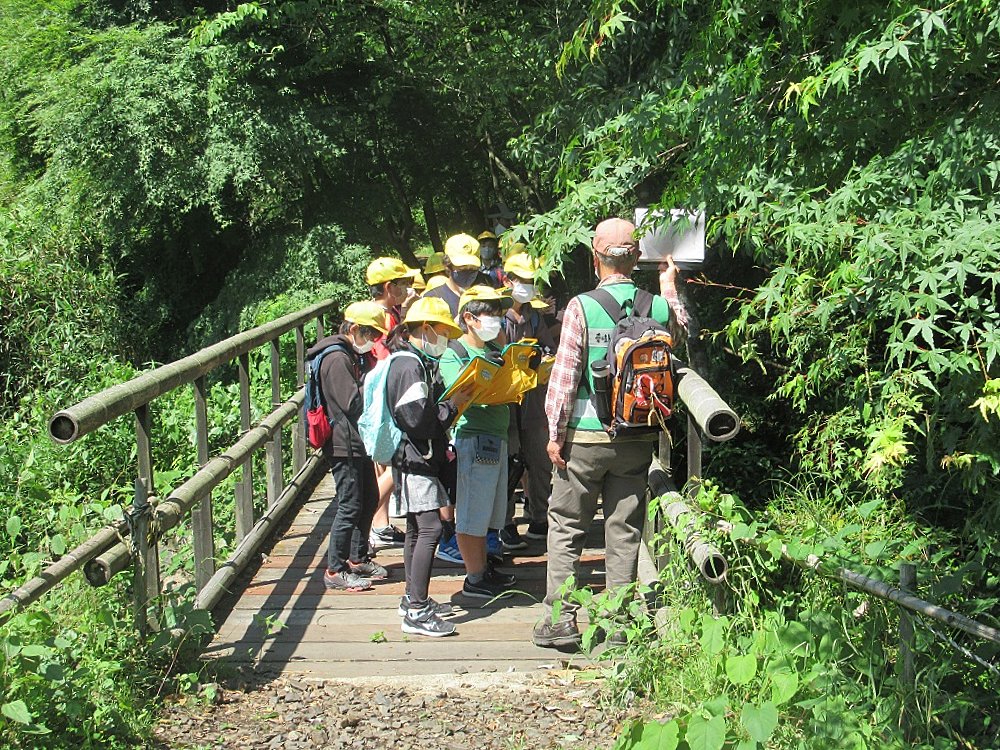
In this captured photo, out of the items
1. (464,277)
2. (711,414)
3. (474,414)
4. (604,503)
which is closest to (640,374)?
(711,414)

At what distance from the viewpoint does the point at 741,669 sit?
3.47 metres

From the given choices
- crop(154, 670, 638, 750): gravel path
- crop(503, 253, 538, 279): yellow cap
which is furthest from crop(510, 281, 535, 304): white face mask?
crop(154, 670, 638, 750): gravel path

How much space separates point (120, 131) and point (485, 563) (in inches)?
291

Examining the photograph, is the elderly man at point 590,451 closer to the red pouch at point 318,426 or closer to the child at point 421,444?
the child at point 421,444

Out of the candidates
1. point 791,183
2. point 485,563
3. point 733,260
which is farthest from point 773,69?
point 733,260

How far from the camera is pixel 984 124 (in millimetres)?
3920

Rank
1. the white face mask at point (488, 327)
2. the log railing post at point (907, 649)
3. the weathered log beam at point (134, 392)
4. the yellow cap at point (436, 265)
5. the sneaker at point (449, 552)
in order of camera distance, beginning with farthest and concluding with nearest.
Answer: the yellow cap at point (436, 265) < the sneaker at point (449, 552) < the white face mask at point (488, 327) < the weathered log beam at point (134, 392) < the log railing post at point (907, 649)

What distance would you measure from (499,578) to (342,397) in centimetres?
124

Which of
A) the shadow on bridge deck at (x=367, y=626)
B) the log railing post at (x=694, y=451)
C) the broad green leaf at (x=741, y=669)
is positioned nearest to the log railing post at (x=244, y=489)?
the shadow on bridge deck at (x=367, y=626)

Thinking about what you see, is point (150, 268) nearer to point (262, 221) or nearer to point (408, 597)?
point (262, 221)

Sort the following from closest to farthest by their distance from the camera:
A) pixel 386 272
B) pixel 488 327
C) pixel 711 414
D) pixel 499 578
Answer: pixel 711 414, pixel 488 327, pixel 499 578, pixel 386 272

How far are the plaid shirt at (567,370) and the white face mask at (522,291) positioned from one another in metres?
1.89

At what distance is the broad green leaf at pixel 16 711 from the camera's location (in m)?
3.15

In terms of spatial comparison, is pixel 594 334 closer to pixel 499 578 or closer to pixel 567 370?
pixel 567 370
